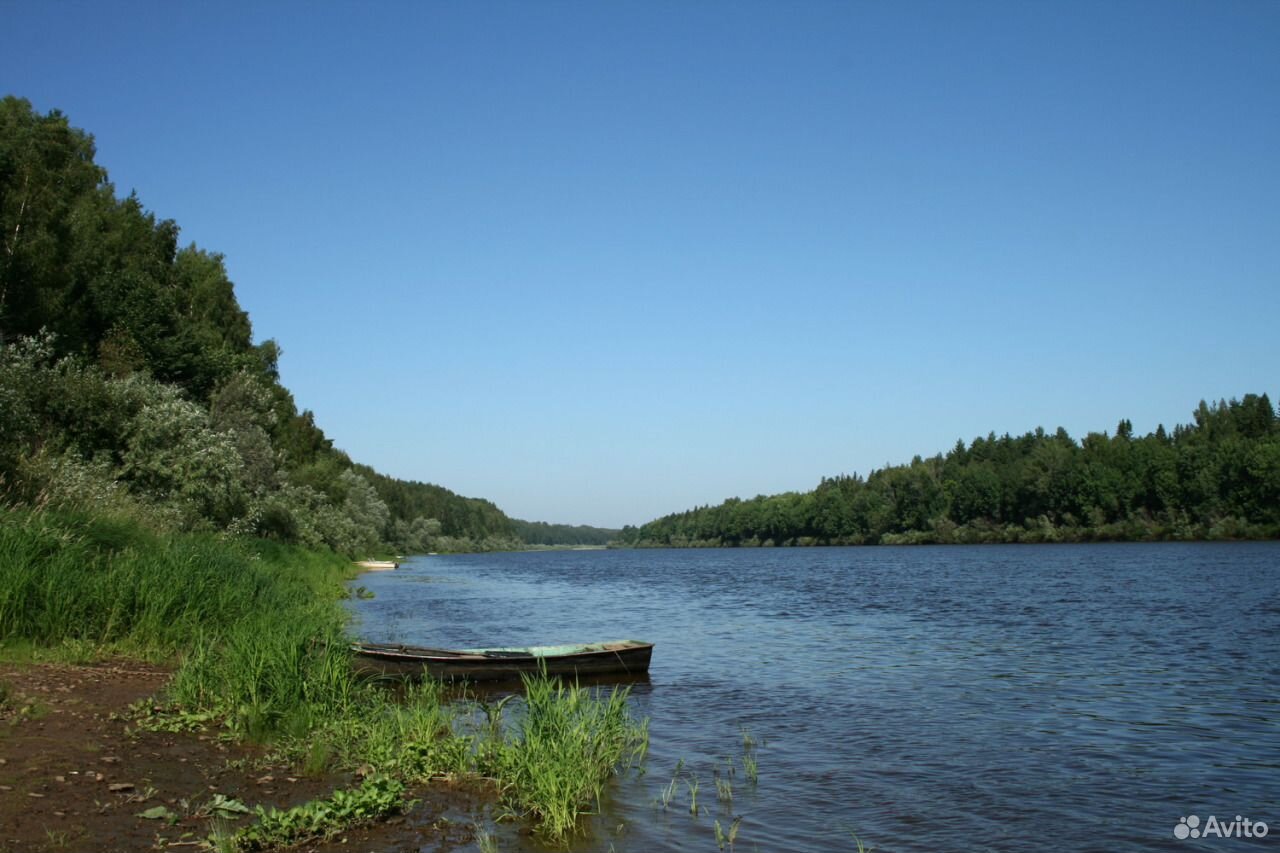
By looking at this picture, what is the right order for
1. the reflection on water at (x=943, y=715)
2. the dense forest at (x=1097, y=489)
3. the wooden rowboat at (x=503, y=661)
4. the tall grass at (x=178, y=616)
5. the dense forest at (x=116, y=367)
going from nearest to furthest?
the reflection on water at (x=943, y=715)
the tall grass at (x=178, y=616)
the wooden rowboat at (x=503, y=661)
the dense forest at (x=116, y=367)
the dense forest at (x=1097, y=489)

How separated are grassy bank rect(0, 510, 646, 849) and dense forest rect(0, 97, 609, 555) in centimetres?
563

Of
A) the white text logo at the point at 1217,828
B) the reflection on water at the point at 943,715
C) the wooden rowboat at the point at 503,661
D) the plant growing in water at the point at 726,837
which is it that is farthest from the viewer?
the wooden rowboat at the point at 503,661

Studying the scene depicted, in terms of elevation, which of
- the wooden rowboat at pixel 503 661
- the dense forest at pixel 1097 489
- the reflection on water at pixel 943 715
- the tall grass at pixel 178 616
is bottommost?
the reflection on water at pixel 943 715

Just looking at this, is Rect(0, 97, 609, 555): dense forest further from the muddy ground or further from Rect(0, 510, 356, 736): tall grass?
the muddy ground

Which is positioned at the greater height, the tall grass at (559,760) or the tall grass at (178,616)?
the tall grass at (178,616)

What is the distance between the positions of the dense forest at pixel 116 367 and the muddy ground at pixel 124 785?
35.5ft

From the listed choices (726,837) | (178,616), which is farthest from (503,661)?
(726,837)

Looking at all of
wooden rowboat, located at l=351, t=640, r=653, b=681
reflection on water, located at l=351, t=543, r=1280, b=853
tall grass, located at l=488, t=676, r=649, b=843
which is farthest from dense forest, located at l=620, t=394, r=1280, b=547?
tall grass, located at l=488, t=676, r=649, b=843

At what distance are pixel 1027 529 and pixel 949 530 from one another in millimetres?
13849

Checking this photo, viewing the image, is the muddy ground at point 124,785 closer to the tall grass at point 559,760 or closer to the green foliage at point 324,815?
the green foliage at point 324,815

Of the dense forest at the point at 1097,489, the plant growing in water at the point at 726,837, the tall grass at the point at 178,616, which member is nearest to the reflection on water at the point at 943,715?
the plant growing in water at the point at 726,837

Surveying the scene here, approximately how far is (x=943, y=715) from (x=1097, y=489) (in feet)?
375

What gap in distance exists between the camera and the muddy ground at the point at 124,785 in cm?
821

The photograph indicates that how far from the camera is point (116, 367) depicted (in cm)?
3944
